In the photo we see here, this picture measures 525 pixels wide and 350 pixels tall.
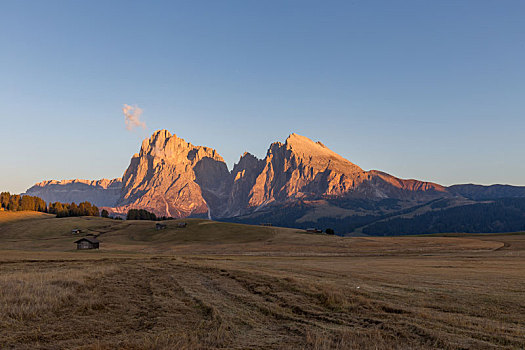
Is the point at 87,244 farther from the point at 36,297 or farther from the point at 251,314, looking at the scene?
the point at 251,314

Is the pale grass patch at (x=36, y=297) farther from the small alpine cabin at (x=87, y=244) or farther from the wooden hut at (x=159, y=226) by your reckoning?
the wooden hut at (x=159, y=226)

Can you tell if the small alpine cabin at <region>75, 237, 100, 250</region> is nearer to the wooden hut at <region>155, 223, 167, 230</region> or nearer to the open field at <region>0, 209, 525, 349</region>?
the wooden hut at <region>155, 223, 167, 230</region>

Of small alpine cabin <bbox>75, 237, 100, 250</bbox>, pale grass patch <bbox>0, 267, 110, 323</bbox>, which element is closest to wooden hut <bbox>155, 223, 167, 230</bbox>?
small alpine cabin <bbox>75, 237, 100, 250</bbox>

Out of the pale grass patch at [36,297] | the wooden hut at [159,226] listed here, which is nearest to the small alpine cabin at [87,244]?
the wooden hut at [159,226]

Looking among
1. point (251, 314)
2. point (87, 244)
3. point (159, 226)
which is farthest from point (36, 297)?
point (159, 226)

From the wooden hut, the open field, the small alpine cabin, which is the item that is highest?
the open field

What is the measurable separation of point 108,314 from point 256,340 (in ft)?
27.4

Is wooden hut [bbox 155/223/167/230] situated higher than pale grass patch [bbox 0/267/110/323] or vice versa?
pale grass patch [bbox 0/267/110/323]

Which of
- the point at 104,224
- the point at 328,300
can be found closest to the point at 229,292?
the point at 328,300

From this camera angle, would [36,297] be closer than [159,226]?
Yes

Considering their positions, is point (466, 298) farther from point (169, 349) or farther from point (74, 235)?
point (74, 235)

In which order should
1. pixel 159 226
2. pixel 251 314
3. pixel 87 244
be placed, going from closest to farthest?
pixel 251 314, pixel 87 244, pixel 159 226

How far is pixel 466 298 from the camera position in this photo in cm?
2109

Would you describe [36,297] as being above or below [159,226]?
above
